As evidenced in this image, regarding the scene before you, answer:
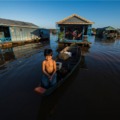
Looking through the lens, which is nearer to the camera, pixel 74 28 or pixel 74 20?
pixel 74 20

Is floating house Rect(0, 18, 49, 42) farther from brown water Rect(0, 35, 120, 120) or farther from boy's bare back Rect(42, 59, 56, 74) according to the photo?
boy's bare back Rect(42, 59, 56, 74)

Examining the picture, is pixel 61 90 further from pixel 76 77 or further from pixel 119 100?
pixel 119 100

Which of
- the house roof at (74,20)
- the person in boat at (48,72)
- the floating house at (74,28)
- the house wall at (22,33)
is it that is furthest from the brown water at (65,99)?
the house wall at (22,33)

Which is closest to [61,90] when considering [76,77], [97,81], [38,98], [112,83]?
[38,98]

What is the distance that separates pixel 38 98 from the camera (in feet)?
15.1

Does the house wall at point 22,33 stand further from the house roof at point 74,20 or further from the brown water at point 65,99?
the brown water at point 65,99

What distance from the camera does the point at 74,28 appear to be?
65.8 feet

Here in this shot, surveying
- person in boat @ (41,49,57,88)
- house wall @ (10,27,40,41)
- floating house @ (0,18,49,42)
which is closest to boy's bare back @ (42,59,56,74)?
person in boat @ (41,49,57,88)

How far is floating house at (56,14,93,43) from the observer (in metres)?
16.4

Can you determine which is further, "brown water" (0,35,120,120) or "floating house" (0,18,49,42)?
"floating house" (0,18,49,42)

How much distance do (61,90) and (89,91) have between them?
A: 4.69 feet

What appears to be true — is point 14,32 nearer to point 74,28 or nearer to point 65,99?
point 74,28

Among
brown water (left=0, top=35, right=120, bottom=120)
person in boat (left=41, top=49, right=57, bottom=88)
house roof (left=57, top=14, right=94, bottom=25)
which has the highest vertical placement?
house roof (left=57, top=14, right=94, bottom=25)

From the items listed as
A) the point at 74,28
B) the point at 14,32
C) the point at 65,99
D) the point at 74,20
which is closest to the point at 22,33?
the point at 14,32
